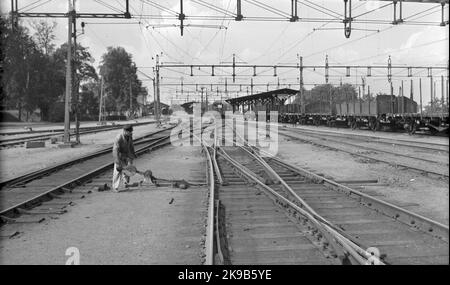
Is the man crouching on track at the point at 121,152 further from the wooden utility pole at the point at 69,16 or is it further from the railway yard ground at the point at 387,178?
the wooden utility pole at the point at 69,16

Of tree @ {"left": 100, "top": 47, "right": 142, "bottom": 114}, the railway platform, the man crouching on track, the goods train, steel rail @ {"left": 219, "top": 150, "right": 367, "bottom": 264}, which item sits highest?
tree @ {"left": 100, "top": 47, "right": 142, "bottom": 114}

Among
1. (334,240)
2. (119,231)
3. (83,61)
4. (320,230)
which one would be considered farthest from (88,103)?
(334,240)

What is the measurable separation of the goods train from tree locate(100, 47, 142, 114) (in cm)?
5553

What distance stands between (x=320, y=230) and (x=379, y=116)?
96.4ft

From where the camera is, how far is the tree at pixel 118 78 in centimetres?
9688

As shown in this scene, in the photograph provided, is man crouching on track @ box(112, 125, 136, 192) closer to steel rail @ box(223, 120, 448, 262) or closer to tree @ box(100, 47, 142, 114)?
steel rail @ box(223, 120, 448, 262)

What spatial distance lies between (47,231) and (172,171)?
7.95m

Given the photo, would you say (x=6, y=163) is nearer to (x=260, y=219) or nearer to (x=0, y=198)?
(x=0, y=198)

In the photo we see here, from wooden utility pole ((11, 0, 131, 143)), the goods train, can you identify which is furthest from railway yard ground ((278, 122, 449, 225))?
wooden utility pole ((11, 0, 131, 143))

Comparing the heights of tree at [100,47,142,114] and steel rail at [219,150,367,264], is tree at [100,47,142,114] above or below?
above

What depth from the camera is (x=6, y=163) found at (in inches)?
697

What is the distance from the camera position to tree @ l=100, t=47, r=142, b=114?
96875 mm

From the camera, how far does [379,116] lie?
111ft

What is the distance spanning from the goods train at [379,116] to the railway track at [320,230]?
14.2 meters
